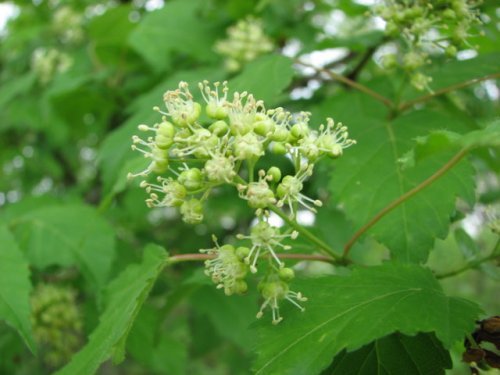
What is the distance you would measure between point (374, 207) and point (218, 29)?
5.98 ft

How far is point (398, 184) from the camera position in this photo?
168 cm

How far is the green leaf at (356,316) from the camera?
3.74ft

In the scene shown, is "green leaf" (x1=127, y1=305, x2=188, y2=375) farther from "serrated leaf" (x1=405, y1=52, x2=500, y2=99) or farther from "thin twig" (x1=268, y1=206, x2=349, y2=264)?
"serrated leaf" (x1=405, y1=52, x2=500, y2=99)

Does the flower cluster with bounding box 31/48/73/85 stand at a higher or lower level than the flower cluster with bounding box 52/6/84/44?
lower

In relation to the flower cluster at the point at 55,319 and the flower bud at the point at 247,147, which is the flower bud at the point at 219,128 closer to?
the flower bud at the point at 247,147

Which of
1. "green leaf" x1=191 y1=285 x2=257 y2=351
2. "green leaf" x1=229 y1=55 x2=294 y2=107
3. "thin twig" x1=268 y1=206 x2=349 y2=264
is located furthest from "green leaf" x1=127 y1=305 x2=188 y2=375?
"green leaf" x1=229 y1=55 x2=294 y2=107

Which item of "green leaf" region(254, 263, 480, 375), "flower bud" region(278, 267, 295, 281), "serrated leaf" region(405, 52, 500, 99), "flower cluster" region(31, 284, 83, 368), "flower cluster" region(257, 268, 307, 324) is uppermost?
"flower bud" region(278, 267, 295, 281)

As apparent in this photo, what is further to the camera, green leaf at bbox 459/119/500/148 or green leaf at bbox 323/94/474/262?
green leaf at bbox 323/94/474/262

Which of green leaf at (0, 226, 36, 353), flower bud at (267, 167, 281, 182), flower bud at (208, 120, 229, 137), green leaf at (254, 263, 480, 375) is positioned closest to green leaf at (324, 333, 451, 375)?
green leaf at (254, 263, 480, 375)

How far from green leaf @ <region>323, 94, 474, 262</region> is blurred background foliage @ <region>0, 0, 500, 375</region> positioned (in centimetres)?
4

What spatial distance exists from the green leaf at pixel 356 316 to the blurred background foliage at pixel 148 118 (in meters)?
0.32

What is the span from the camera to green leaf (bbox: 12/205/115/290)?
210cm

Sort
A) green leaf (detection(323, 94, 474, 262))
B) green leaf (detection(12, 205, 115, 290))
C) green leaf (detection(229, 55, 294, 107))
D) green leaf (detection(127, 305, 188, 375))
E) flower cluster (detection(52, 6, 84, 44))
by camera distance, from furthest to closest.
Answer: flower cluster (detection(52, 6, 84, 44)) → green leaf (detection(127, 305, 188, 375)) → green leaf (detection(12, 205, 115, 290)) → green leaf (detection(229, 55, 294, 107)) → green leaf (detection(323, 94, 474, 262))

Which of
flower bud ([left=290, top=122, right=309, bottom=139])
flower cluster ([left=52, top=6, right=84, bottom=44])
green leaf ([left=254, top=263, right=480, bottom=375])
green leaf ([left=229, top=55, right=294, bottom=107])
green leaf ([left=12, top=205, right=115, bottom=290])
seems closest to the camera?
green leaf ([left=254, top=263, right=480, bottom=375])
